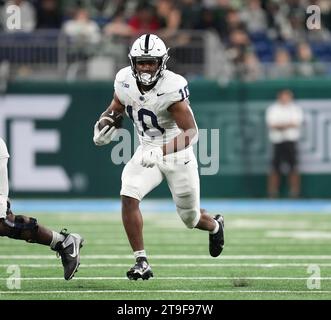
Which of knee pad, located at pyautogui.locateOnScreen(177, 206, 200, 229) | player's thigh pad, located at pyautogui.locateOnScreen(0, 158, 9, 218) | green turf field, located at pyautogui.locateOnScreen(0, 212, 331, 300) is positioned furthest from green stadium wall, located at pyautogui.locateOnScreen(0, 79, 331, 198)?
player's thigh pad, located at pyautogui.locateOnScreen(0, 158, 9, 218)

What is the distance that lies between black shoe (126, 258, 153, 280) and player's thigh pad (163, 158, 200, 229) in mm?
573

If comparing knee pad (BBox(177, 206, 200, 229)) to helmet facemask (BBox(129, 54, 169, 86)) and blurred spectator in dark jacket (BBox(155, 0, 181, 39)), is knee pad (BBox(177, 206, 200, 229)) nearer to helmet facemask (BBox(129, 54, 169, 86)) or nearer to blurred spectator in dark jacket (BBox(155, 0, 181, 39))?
helmet facemask (BBox(129, 54, 169, 86))

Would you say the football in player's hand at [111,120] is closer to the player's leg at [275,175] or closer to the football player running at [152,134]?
the football player running at [152,134]

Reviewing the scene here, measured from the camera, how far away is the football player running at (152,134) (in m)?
7.20

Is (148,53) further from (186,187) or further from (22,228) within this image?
(22,228)

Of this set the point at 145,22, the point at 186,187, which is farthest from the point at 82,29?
the point at 186,187

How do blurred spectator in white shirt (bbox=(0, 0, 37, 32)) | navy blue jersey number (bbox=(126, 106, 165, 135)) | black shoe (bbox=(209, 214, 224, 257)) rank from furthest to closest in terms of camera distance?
blurred spectator in white shirt (bbox=(0, 0, 37, 32)), black shoe (bbox=(209, 214, 224, 257)), navy blue jersey number (bbox=(126, 106, 165, 135))

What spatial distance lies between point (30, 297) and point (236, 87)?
881cm

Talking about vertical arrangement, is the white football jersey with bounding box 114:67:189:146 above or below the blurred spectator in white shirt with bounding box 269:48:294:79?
above

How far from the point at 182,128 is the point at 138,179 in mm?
443

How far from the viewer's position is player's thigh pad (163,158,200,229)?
7.45 metres

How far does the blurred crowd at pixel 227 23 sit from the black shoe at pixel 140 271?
758cm

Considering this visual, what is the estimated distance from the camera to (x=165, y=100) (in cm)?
727

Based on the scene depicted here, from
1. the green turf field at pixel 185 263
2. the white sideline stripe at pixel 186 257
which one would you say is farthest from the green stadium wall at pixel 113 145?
the white sideline stripe at pixel 186 257
